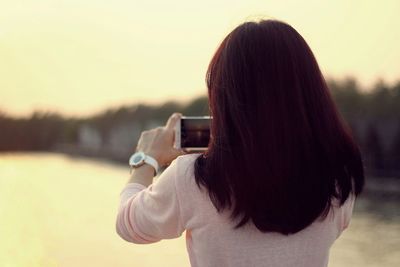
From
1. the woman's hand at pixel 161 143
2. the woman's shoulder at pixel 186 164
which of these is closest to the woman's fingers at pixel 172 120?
the woman's hand at pixel 161 143

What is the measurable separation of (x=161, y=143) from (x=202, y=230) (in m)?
0.12

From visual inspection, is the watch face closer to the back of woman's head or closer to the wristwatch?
the wristwatch

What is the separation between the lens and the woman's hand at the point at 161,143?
666mm

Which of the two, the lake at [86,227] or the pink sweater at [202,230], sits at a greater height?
the pink sweater at [202,230]

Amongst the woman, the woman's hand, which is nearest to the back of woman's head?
the woman

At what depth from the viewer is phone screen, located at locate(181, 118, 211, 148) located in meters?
0.67

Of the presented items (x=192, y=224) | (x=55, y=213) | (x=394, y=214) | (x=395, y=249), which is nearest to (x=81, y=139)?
(x=55, y=213)

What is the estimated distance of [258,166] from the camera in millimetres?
554

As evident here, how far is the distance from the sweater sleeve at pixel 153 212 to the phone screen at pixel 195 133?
0.26 feet

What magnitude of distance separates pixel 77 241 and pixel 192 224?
8256 millimetres

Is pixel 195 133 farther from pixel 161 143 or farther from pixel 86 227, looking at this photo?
pixel 86 227

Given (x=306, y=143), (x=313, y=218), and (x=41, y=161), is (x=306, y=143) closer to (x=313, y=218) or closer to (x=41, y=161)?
(x=313, y=218)

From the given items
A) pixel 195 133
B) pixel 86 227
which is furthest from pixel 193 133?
pixel 86 227

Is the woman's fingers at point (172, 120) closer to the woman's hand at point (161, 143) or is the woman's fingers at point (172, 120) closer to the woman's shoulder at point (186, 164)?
the woman's hand at point (161, 143)
